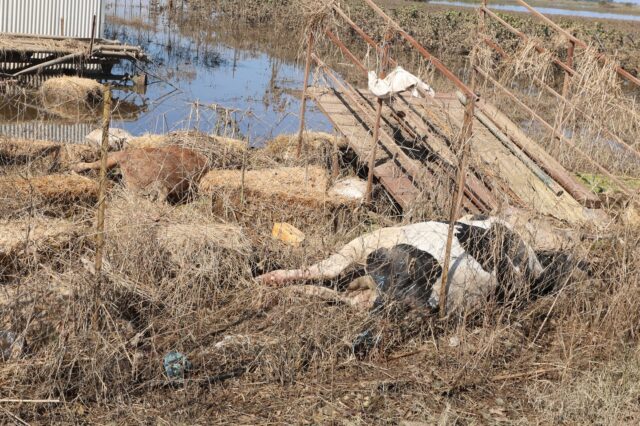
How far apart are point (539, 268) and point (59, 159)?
568cm

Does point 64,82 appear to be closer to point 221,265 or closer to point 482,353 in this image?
point 221,265

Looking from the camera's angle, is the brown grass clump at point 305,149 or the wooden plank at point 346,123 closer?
the wooden plank at point 346,123

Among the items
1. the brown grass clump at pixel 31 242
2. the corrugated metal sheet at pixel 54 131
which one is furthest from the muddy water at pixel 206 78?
the brown grass clump at pixel 31 242

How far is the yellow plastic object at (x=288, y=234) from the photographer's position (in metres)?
7.04

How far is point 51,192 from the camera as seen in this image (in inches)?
284

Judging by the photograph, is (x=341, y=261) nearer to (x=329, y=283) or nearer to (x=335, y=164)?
(x=329, y=283)

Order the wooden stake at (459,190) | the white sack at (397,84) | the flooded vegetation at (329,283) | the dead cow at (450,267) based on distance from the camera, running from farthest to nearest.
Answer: the white sack at (397,84)
the dead cow at (450,267)
the wooden stake at (459,190)
the flooded vegetation at (329,283)

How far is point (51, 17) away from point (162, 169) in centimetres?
1623

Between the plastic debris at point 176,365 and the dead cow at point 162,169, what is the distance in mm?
3104

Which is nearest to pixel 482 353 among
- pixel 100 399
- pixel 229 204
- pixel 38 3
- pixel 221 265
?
pixel 221 265

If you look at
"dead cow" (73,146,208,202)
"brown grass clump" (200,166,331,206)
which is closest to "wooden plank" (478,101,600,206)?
"brown grass clump" (200,166,331,206)

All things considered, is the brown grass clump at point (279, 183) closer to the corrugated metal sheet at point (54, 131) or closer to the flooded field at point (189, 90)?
the flooded field at point (189, 90)

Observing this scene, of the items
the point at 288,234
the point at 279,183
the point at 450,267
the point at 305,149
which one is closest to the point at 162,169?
the point at 279,183

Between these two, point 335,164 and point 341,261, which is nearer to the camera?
point 341,261
